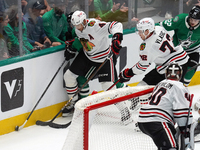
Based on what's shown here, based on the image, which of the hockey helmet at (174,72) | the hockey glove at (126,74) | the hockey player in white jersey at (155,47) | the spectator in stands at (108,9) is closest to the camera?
the hockey helmet at (174,72)

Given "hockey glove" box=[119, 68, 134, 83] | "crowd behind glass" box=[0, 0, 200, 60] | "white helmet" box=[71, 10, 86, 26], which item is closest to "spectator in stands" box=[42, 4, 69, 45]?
"crowd behind glass" box=[0, 0, 200, 60]

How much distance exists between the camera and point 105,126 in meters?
3.43

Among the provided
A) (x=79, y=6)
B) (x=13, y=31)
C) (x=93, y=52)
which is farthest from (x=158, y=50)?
(x=13, y=31)

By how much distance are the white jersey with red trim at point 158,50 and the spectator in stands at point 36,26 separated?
1043 millimetres

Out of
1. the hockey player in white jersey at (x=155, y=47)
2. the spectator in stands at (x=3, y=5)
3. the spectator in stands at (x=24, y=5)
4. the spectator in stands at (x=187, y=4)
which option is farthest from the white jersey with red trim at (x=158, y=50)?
the spectator in stands at (x=187, y=4)

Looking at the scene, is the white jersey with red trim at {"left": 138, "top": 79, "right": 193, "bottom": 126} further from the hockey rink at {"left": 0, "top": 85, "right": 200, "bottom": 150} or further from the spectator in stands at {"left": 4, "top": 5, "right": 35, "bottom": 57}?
the spectator in stands at {"left": 4, "top": 5, "right": 35, "bottom": 57}

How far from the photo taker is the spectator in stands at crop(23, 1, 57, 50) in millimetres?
4480

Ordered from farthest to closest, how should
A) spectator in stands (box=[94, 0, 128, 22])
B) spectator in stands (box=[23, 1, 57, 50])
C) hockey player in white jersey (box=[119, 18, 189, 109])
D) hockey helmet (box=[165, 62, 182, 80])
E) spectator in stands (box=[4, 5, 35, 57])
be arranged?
spectator in stands (box=[94, 0, 128, 22]), spectator in stands (box=[23, 1, 57, 50]), spectator in stands (box=[4, 5, 35, 57]), hockey player in white jersey (box=[119, 18, 189, 109]), hockey helmet (box=[165, 62, 182, 80])

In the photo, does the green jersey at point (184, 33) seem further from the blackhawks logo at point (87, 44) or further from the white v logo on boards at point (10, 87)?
the white v logo on boards at point (10, 87)

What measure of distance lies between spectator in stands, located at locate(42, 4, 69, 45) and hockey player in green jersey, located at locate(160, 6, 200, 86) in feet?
3.65

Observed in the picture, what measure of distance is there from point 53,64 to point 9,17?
709 mm

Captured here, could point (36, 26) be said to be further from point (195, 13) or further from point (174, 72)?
point (174, 72)

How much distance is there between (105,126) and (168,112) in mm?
587

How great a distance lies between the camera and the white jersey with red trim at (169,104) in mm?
2973
